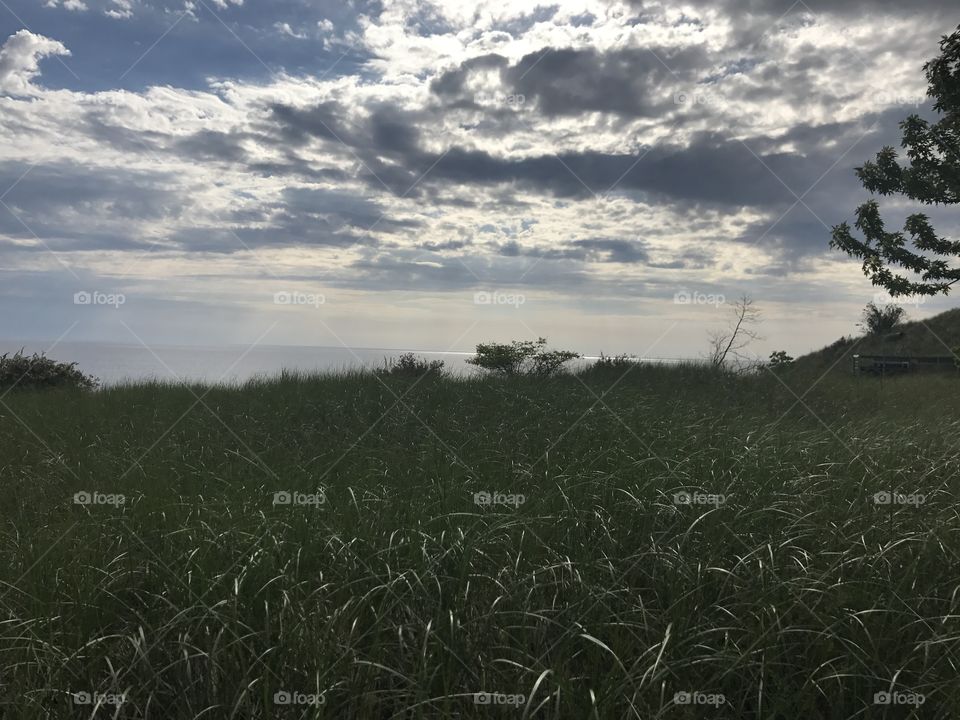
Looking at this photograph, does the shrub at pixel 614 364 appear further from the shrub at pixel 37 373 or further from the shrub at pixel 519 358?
the shrub at pixel 37 373

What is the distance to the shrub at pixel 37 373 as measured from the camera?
57.6 ft

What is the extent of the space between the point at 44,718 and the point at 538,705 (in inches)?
81.0

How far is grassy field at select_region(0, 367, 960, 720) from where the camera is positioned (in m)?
2.79

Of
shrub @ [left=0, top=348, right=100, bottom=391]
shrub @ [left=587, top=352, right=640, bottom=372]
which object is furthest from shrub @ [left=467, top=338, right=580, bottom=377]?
shrub @ [left=0, top=348, right=100, bottom=391]

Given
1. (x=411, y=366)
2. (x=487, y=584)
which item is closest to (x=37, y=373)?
(x=411, y=366)

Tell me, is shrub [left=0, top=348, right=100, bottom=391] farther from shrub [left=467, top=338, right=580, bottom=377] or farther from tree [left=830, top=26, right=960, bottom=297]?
tree [left=830, top=26, right=960, bottom=297]

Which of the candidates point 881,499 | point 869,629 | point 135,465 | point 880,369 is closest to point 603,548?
point 869,629

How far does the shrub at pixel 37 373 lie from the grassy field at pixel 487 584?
1203 centimetres

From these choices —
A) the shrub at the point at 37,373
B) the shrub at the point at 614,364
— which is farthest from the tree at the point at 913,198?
the shrub at the point at 37,373

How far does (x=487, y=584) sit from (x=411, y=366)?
55.9 ft

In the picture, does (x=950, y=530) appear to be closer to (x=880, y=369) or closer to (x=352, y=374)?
(x=352, y=374)

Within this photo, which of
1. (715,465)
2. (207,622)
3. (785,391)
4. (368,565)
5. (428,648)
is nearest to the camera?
(428,648)

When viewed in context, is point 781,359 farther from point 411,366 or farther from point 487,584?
point 487,584

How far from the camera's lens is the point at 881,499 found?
5383 millimetres
